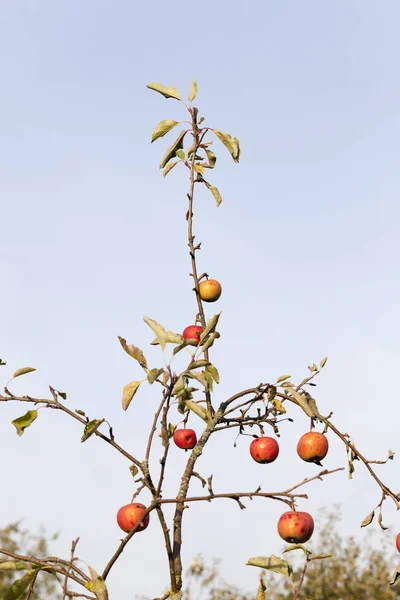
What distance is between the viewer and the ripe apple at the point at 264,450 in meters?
4.94

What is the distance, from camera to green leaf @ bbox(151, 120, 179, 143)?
553cm

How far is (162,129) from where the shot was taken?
5535 millimetres

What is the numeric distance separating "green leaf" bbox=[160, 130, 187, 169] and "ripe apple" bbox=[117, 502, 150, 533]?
2.40 m

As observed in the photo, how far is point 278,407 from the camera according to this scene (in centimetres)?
486

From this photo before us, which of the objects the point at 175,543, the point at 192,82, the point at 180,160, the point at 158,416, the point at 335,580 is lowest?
the point at 175,543

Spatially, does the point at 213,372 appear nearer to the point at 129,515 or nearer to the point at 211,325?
the point at 211,325

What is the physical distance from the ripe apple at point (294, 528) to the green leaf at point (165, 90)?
119 inches

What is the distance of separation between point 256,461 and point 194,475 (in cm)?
61

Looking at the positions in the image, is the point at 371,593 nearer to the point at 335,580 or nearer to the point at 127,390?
the point at 335,580

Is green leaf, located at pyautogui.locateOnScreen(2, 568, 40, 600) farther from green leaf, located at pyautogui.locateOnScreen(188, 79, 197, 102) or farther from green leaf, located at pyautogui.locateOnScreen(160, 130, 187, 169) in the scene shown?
green leaf, located at pyautogui.locateOnScreen(188, 79, 197, 102)

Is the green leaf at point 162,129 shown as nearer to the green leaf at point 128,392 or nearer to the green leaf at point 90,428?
the green leaf at point 128,392

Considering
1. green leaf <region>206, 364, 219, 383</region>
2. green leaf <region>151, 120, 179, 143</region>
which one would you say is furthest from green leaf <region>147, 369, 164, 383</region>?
green leaf <region>151, 120, 179, 143</region>

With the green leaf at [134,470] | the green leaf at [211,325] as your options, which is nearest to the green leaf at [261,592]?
the green leaf at [134,470]

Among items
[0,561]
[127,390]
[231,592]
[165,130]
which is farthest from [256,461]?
[231,592]
